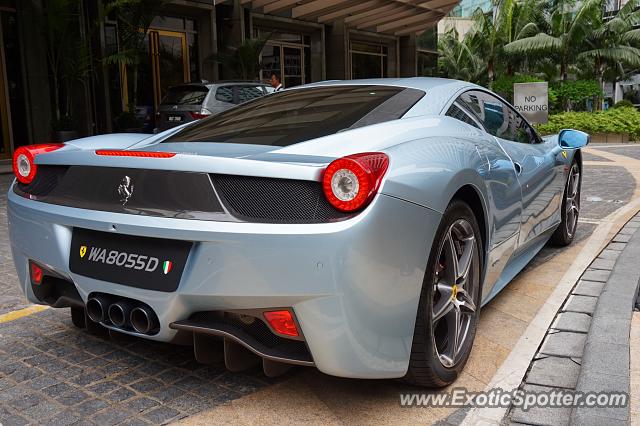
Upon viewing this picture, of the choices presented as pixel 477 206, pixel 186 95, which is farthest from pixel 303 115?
pixel 186 95

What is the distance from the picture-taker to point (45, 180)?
283cm

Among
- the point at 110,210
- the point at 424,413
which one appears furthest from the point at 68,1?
the point at 424,413

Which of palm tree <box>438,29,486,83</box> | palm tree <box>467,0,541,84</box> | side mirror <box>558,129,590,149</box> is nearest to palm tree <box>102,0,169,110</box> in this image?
side mirror <box>558,129,590,149</box>

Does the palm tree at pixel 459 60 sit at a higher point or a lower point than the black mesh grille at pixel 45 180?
higher

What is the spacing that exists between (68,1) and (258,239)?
1213cm

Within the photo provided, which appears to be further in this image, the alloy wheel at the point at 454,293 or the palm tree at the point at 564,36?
the palm tree at the point at 564,36

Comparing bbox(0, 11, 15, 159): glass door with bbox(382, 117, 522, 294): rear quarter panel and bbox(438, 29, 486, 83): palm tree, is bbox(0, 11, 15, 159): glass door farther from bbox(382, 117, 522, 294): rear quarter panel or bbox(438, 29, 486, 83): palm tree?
bbox(438, 29, 486, 83): palm tree

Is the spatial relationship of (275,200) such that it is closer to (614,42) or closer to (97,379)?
(97,379)

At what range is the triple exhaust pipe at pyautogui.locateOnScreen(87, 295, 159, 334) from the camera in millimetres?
2395

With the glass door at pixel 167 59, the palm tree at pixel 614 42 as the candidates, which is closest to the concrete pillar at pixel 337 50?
the glass door at pixel 167 59

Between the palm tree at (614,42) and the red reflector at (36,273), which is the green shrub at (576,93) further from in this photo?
the red reflector at (36,273)

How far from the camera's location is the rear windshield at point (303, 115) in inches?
110

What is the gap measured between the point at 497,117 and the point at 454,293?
1.50m

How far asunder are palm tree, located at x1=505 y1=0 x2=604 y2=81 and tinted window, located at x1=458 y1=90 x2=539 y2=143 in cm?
2514
